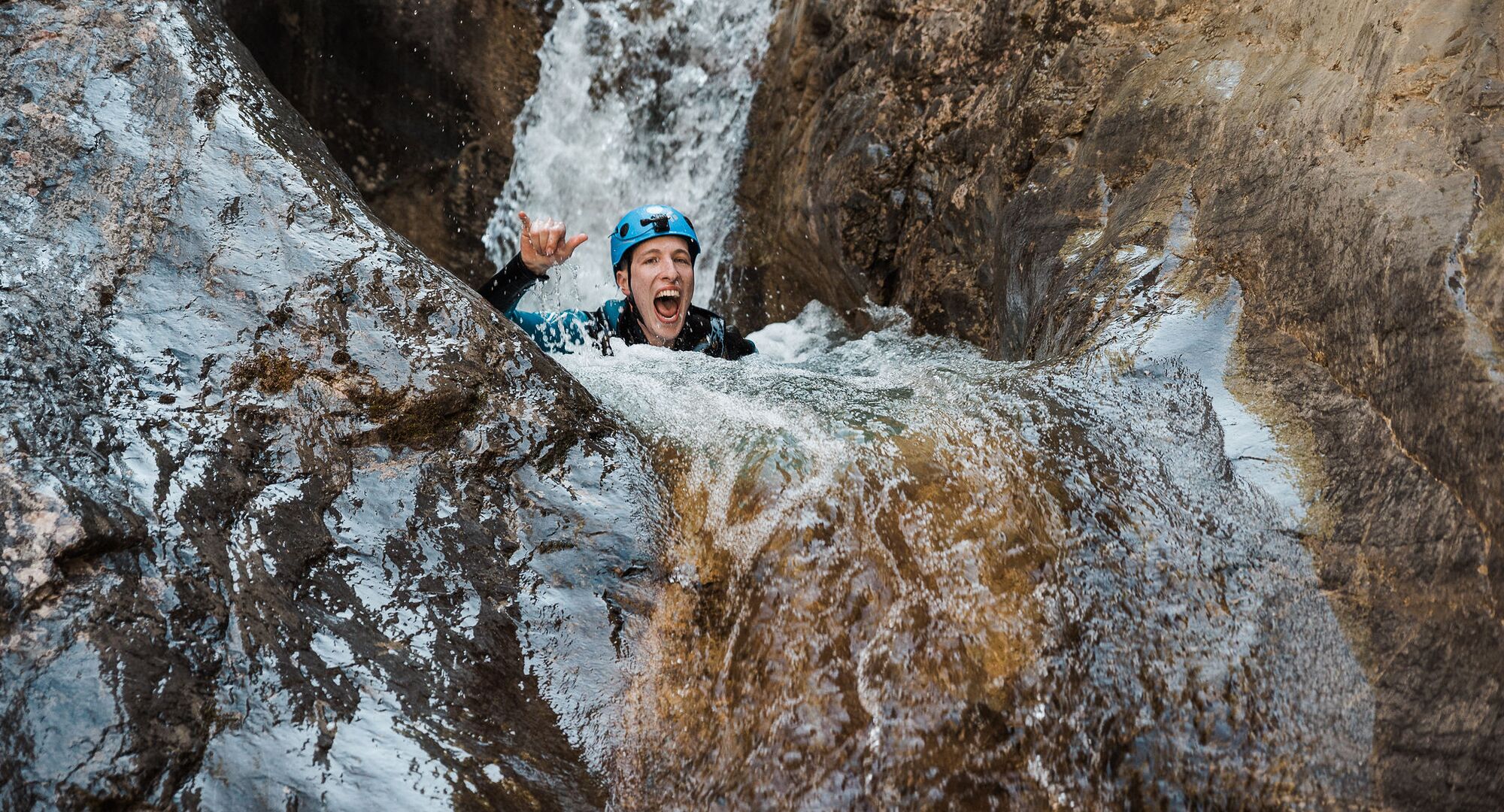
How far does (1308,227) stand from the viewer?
2.32m

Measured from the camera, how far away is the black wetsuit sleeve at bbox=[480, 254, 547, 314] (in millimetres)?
3805

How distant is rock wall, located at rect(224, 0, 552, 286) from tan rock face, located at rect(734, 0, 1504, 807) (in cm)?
334

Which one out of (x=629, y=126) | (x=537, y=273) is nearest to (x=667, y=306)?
(x=537, y=273)

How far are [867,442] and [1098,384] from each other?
0.62 metres

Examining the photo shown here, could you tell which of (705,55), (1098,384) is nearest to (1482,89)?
(1098,384)

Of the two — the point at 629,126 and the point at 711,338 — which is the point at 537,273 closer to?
the point at 711,338

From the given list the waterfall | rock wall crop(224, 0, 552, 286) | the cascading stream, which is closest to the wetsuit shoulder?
Answer: the waterfall

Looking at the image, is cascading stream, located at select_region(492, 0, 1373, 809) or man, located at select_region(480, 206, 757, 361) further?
man, located at select_region(480, 206, 757, 361)

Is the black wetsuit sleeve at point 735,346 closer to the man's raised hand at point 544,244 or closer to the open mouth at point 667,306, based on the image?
the open mouth at point 667,306

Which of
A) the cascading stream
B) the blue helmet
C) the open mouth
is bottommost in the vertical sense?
the cascading stream

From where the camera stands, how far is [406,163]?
698 cm

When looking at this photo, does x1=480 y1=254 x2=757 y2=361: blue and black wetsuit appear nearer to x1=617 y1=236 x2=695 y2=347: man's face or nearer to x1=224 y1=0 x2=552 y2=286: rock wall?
x1=617 y1=236 x2=695 y2=347: man's face

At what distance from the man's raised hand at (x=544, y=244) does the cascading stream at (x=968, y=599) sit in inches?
52.7

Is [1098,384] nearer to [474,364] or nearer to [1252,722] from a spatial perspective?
[1252,722]
